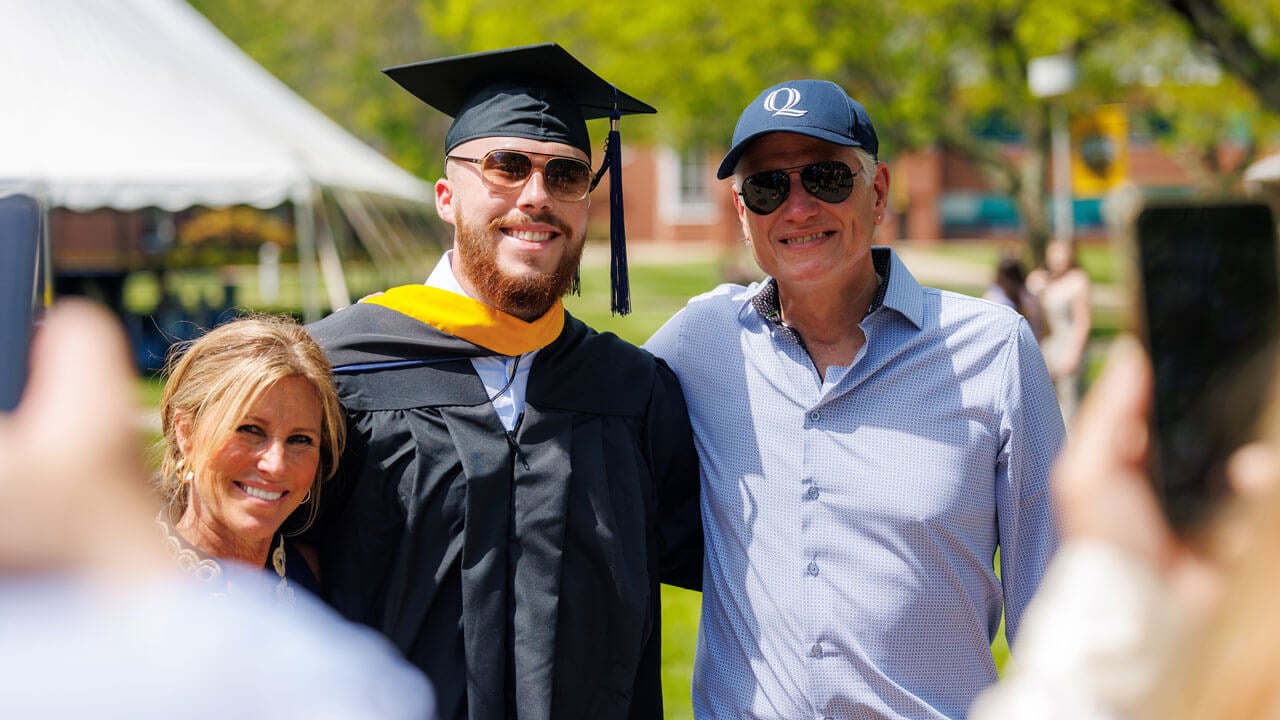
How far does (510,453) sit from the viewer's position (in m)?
2.57

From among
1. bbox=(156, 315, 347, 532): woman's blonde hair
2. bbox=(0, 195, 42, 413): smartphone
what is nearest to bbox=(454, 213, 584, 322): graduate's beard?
bbox=(156, 315, 347, 532): woman's blonde hair

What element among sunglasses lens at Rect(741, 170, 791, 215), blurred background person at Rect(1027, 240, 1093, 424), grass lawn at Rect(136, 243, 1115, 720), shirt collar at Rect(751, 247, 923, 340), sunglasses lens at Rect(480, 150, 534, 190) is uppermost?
sunglasses lens at Rect(480, 150, 534, 190)

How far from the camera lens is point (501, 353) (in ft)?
8.77

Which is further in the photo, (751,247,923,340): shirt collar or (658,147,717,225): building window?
(658,147,717,225): building window

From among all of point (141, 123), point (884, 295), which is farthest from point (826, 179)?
point (141, 123)

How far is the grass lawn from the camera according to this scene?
4785mm

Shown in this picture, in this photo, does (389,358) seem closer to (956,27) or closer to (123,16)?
(123,16)

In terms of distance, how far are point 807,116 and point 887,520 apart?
0.92 metres

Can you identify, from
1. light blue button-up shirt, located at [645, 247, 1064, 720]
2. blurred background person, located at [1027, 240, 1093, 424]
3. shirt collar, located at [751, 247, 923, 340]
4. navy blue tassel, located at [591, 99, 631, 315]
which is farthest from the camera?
blurred background person, located at [1027, 240, 1093, 424]

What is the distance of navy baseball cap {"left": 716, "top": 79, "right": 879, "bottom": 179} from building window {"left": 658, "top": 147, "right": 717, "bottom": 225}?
35941mm

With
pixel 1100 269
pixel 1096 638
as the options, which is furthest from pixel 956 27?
pixel 1100 269

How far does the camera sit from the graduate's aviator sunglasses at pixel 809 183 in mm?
2699

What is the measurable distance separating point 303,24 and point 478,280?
80.3 ft

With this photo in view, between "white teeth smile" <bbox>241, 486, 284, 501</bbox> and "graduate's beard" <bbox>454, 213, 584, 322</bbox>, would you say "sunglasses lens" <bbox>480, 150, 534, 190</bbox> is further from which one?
"white teeth smile" <bbox>241, 486, 284, 501</bbox>
